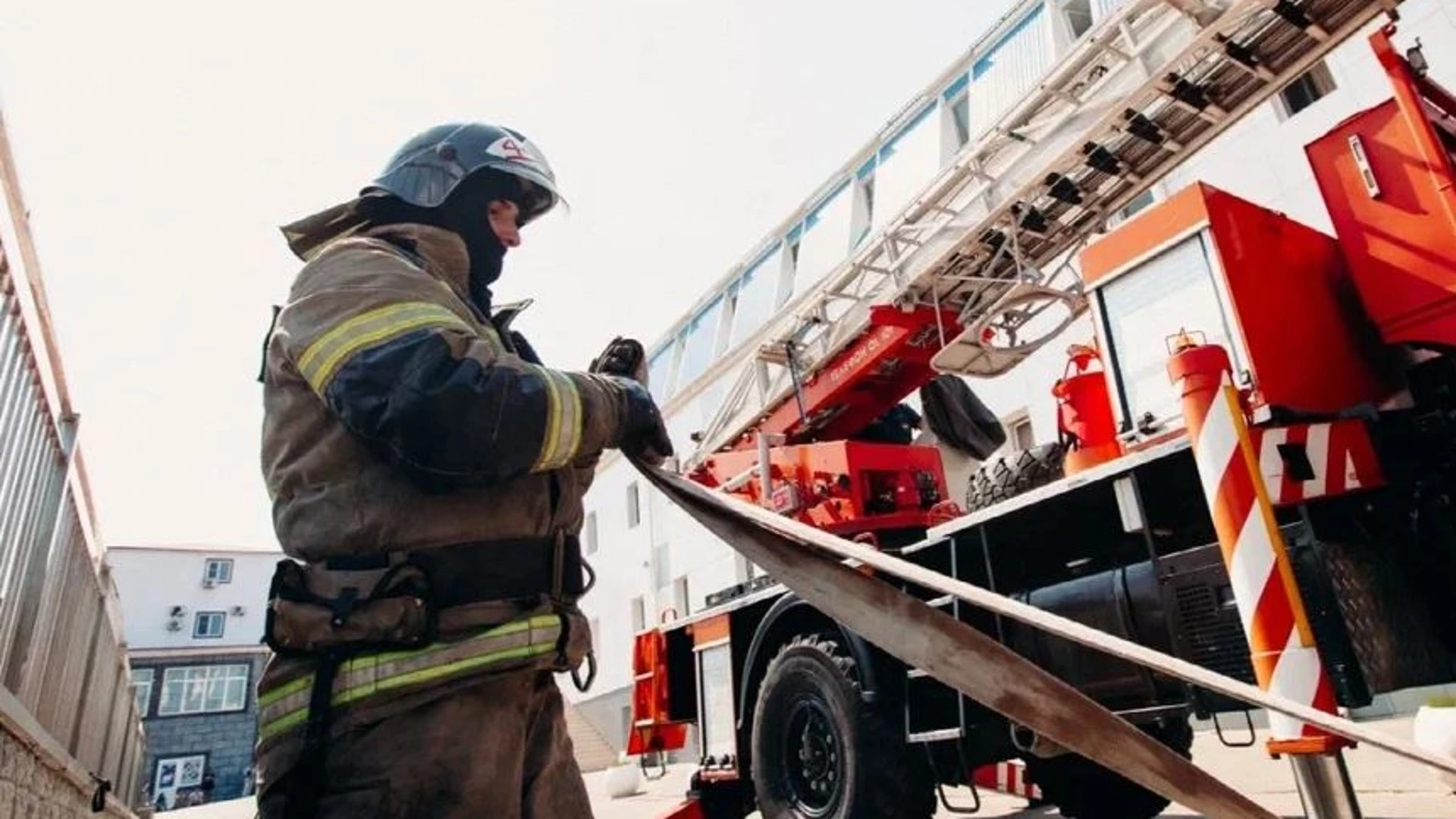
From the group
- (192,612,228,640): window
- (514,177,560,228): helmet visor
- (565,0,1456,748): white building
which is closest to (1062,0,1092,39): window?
(565,0,1456,748): white building

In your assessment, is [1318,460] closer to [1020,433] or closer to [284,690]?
[284,690]

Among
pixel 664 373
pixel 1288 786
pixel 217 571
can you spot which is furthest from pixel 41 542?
pixel 217 571

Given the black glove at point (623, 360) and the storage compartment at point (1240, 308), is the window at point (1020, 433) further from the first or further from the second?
the black glove at point (623, 360)

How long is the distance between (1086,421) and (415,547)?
312cm

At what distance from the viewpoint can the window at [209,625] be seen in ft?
130

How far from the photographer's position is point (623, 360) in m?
2.09

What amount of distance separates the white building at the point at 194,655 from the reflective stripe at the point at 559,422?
129 ft

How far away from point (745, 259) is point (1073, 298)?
29.9 ft

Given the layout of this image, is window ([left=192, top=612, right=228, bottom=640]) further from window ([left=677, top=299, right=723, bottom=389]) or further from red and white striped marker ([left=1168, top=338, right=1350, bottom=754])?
red and white striped marker ([left=1168, top=338, right=1350, bottom=754])

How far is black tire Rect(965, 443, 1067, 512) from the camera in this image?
407 centimetres

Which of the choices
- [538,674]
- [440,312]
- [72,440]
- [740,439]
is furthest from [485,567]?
[740,439]

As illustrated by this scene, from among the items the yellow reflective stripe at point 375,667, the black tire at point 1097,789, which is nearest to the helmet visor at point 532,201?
the yellow reflective stripe at point 375,667

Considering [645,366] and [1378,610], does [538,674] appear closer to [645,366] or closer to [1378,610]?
[645,366]

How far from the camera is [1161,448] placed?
9.48 feet
